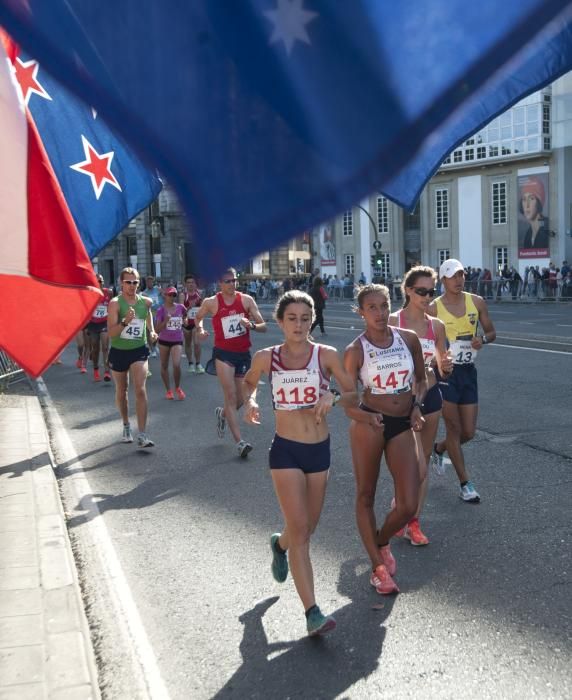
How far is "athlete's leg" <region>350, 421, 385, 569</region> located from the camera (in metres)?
5.16

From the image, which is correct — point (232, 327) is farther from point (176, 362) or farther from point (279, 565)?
point (279, 565)

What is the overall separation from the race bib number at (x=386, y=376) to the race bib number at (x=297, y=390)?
0.47 meters

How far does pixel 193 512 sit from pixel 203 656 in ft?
8.68

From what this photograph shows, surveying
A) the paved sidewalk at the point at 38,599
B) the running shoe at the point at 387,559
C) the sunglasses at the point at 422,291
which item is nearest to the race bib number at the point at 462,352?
the sunglasses at the point at 422,291

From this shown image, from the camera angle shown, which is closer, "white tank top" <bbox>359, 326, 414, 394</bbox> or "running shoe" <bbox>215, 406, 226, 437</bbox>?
"white tank top" <bbox>359, 326, 414, 394</bbox>

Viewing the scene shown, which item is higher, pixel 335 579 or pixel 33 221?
pixel 33 221

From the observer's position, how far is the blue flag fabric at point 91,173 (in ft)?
11.3

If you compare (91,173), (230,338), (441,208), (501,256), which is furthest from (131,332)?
(441,208)

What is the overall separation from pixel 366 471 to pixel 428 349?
1370mm

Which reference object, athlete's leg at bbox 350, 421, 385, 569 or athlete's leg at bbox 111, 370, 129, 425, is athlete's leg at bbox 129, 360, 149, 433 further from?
athlete's leg at bbox 350, 421, 385, 569

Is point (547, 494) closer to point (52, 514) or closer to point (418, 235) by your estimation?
point (52, 514)

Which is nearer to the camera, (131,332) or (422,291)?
(422,291)

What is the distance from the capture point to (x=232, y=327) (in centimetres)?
954

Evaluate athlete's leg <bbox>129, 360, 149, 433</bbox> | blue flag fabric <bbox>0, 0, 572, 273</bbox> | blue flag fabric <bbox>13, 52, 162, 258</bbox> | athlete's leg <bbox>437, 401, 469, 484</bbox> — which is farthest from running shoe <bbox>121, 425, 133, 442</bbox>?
blue flag fabric <bbox>0, 0, 572, 273</bbox>
